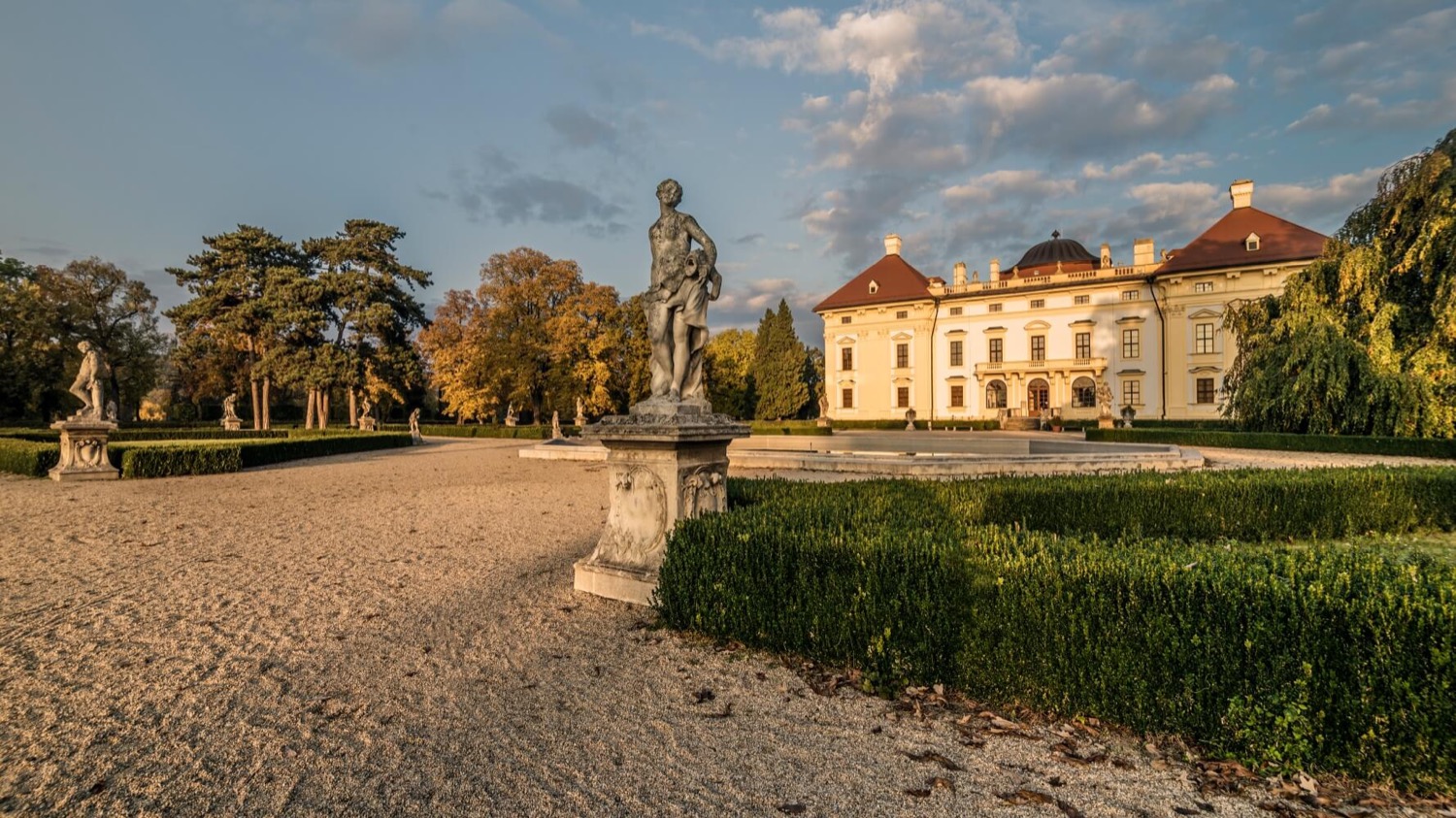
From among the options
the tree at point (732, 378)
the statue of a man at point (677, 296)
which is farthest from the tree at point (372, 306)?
the statue of a man at point (677, 296)

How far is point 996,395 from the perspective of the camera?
4250 cm

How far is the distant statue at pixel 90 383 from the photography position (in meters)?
13.6

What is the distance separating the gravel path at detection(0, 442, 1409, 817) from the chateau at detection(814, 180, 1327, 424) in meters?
38.1

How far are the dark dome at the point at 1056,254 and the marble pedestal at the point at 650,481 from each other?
4845 centimetres

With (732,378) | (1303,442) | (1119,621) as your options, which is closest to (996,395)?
(732,378)

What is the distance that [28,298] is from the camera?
30.9 meters

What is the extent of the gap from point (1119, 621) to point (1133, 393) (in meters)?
43.2

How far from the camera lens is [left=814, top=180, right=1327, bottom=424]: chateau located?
36812mm

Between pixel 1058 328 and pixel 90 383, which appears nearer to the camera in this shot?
pixel 90 383

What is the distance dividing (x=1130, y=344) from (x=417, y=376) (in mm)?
40514

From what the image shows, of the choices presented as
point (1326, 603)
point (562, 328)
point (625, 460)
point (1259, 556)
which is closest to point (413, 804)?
point (625, 460)

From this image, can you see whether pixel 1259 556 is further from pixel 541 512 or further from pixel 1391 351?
pixel 1391 351

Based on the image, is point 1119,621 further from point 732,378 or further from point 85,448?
point 732,378

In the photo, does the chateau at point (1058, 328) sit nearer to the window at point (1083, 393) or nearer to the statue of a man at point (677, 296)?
the window at point (1083, 393)
